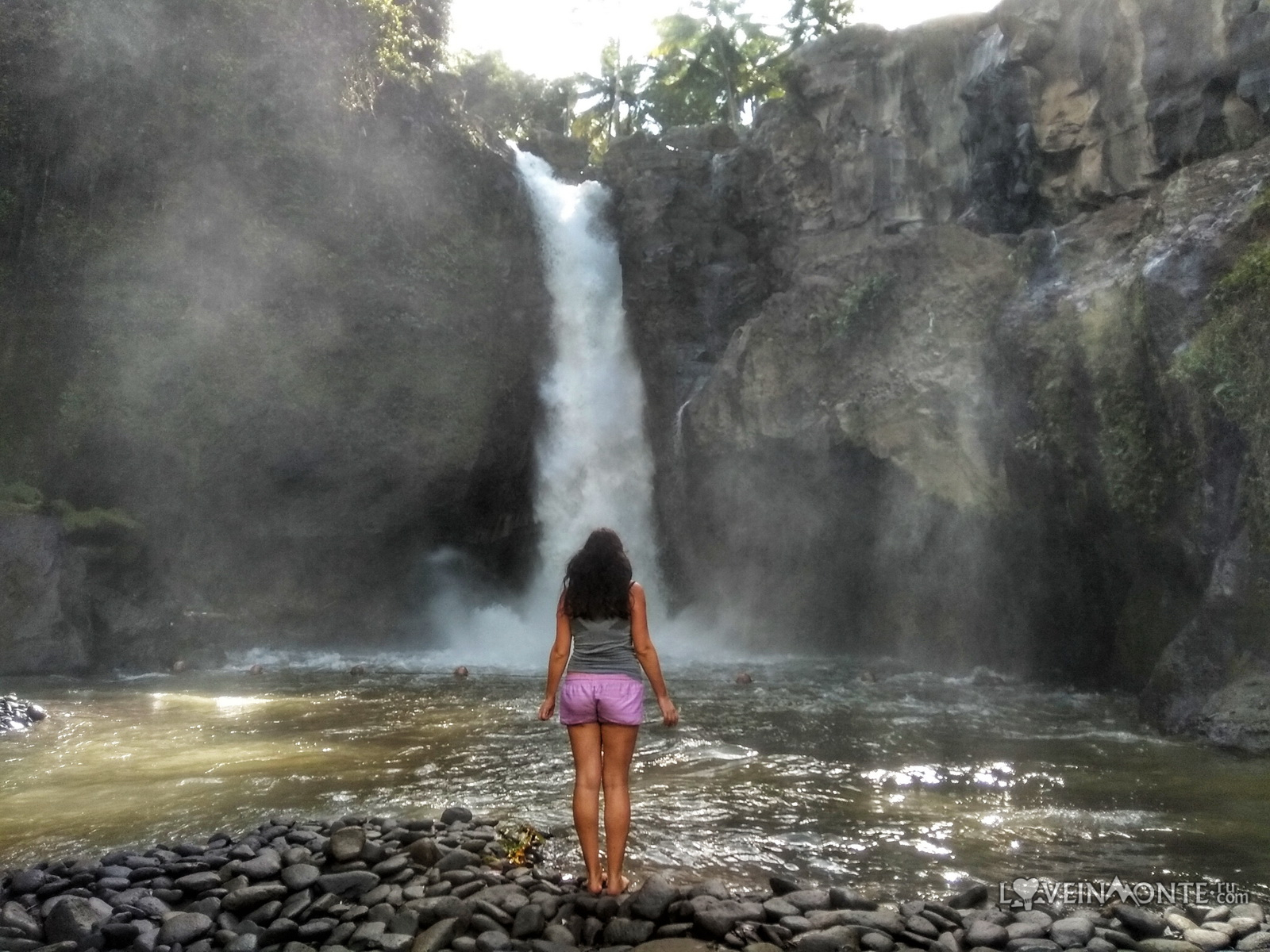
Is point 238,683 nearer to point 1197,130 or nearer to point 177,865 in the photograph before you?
point 177,865

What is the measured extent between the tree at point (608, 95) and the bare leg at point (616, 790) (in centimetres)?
3707

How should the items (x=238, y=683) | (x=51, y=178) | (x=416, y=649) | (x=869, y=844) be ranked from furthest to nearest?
(x=416, y=649), (x=51, y=178), (x=238, y=683), (x=869, y=844)

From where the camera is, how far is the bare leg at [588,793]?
16.3 feet

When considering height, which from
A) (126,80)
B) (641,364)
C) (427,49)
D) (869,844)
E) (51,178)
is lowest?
(869,844)

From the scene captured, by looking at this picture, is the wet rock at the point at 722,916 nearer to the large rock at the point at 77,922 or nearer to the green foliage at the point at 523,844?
the green foliage at the point at 523,844

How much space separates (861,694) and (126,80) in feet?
58.5

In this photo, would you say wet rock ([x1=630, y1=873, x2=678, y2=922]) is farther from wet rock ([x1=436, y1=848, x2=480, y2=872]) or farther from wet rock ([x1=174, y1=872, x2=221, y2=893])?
wet rock ([x1=174, y1=872, x2=221, y2=893])

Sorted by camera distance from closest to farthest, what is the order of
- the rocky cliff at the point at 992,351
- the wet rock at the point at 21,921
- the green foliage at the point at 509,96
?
the wet rock at the point at 21,921
the rocky cliff at the point at 992,351
the green foliage at the point at 509,96

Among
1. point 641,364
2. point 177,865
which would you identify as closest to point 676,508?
point 641,364

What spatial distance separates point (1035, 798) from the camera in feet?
23.7

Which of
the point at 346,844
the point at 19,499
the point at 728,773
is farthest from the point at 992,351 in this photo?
the point at 19,499

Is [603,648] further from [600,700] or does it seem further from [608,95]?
[608,95]

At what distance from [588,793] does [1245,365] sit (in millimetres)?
8479

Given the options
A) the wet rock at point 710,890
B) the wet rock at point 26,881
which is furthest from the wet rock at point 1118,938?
the wet rock at point 26,881
